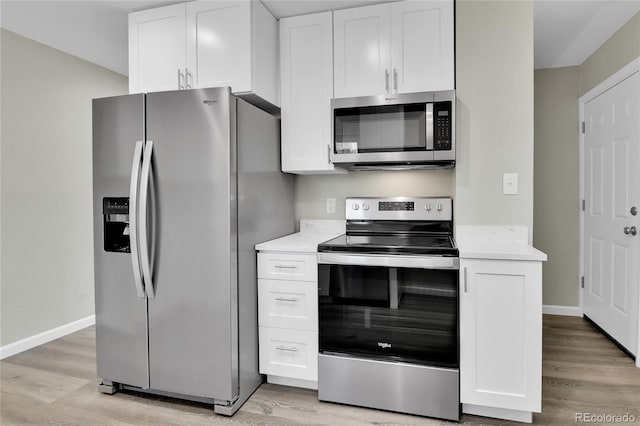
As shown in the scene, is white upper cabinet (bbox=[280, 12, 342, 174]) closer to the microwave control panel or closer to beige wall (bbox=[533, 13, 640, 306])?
the microwave control panel

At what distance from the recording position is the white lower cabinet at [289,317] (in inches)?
88.6

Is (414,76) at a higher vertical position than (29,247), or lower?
higher

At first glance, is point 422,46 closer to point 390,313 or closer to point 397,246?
point 397,246

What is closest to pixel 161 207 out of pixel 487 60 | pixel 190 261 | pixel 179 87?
pixel 190 261

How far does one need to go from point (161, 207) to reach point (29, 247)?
1.71 meters

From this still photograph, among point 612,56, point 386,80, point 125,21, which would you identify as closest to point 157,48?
point 125,21

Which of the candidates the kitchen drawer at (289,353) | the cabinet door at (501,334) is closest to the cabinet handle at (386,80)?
the cabinet door at (501,334)

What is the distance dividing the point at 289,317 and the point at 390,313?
0.61 meters

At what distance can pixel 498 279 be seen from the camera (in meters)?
1.92

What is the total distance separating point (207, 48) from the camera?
8.11ft

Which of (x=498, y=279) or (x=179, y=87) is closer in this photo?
(x=498, y=279)

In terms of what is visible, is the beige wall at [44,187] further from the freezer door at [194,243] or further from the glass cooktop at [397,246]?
the glass cooktop at [397,246]

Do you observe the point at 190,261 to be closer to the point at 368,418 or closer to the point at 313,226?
the point at 313,226

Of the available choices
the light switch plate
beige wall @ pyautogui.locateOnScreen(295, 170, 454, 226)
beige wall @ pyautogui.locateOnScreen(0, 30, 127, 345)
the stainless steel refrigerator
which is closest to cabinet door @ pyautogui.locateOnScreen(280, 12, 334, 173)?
beige wall @ pyautogui.locateOnScreen(295, 170, 454, 226)
